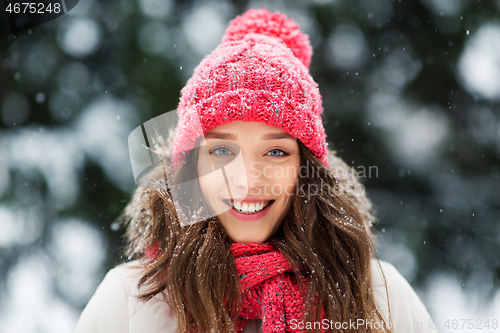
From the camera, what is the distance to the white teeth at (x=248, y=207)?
4.48ft

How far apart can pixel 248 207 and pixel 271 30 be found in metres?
0.86

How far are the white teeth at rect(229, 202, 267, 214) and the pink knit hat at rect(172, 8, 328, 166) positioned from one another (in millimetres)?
288

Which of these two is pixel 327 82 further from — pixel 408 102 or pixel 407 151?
pixel 407 151

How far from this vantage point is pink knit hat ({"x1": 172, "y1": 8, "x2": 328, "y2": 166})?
1.29 meters

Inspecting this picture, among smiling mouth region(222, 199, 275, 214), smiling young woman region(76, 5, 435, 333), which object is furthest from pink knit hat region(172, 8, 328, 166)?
smiling mouth region(222, 199, 275, 214)

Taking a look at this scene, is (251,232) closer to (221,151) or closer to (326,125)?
(221,151)

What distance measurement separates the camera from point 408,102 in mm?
2225

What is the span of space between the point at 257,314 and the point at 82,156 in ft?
4.46

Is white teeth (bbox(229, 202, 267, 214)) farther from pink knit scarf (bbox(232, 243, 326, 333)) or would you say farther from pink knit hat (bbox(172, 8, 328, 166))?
pink knit hat (bbox(172, 8, 328, 166))

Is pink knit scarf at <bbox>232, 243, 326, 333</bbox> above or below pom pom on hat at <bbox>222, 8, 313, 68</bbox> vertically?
below

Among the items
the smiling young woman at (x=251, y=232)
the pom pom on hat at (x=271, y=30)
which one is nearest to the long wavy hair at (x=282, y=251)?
the smiling young woman at (x=251, y=232)

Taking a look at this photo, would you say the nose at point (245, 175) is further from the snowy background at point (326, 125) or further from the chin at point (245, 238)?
the snowy background at point (326, 125)

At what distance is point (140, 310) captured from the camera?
54.7 inches

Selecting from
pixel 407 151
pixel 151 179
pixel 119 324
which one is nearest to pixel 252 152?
pixel 151 179
